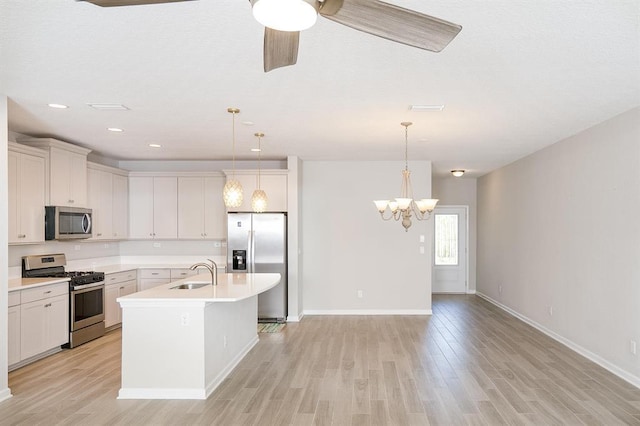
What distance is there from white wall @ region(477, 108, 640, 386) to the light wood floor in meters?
0.40

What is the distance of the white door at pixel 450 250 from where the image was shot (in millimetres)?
9656

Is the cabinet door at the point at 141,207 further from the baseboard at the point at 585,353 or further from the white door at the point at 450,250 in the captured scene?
the baseboard at the point at 585,353

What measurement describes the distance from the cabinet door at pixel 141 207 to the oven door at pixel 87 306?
150 cm

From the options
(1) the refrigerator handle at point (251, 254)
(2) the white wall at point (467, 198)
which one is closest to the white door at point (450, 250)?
(2) the white wall at point (467, 198)

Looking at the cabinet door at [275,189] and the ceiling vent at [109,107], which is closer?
the ceiling vent at [109,107]

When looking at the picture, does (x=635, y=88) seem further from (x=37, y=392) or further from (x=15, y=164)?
(x=15, y=164)

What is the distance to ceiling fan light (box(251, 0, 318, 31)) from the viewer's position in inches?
59.6

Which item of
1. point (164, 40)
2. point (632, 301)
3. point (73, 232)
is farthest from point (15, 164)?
point (632, 301)

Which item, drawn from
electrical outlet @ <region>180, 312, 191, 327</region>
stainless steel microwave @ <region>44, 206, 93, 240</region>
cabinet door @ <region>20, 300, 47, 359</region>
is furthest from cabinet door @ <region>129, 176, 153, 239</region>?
electrical outlet @ <region>180, 312, 191, 327</region>

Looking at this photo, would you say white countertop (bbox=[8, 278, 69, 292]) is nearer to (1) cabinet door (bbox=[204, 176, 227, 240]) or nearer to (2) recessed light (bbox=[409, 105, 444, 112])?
(1) cabinet door (bbox=[204, 176, 227, 240])

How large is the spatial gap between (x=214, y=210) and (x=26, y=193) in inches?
107

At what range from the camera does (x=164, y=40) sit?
2625 mm

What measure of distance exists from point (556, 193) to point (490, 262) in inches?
123

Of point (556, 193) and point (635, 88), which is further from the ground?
point (635, 88)
